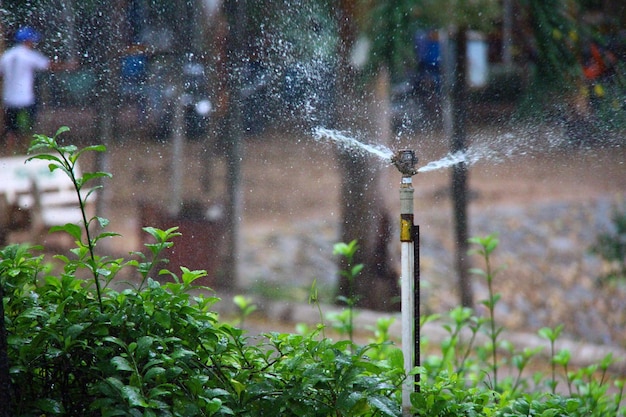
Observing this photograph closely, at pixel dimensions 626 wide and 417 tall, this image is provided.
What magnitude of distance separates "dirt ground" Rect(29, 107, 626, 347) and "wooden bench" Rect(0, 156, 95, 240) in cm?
20

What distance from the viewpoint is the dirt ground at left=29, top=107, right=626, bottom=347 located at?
12.5ft

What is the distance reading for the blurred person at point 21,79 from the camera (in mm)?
3173

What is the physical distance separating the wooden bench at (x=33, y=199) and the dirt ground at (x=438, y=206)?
20cm

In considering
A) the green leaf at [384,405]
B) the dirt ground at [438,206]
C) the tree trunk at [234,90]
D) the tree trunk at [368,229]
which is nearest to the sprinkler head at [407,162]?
the green leaf at [384,405]

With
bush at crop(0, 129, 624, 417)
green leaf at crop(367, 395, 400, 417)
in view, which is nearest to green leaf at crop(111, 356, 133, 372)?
bush at crop(0, 129, 624, 417)

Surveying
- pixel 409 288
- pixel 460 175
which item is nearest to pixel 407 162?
pixel 409 288

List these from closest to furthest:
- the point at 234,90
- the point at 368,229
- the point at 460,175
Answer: the point at 234,90, the point at 368,229, the point at 460,175

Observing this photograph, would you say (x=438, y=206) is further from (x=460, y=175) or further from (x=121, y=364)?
(x=121, y=364)

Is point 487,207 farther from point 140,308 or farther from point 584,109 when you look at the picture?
point 140,308

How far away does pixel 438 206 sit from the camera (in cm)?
593

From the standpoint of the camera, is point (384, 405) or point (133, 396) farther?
point (384, 405)

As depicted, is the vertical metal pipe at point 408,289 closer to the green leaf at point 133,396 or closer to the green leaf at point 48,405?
the green leaf at point 133,396

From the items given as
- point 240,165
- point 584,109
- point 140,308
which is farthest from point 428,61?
point 140,308

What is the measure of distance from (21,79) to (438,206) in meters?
3.47
